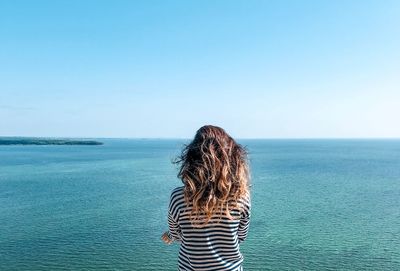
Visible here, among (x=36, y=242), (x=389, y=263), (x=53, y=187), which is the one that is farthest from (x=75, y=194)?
(x=389, y=263)

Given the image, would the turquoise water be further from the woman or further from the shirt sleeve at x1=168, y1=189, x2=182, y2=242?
the woman

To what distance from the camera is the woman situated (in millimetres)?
2805

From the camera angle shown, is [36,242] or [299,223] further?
[299,223]

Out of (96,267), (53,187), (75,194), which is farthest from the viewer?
(53,187)

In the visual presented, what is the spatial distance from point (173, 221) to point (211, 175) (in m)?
0.49

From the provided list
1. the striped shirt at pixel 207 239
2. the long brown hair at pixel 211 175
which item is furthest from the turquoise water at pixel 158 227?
the long brown hair at pixel 211 175

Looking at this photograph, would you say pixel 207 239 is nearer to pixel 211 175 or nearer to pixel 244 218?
pixel 244 218

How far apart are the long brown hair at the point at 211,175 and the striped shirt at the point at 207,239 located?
57 mm

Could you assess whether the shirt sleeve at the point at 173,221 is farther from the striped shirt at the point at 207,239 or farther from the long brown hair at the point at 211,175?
the long brown hair at the point at 211,175

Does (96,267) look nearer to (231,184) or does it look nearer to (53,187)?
(231,184)

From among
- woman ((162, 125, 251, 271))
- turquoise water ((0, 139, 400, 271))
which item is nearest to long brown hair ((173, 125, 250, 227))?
woman ((162, 125, 251, 271))

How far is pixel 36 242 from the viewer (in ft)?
75.4

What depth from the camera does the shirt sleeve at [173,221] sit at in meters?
2.90

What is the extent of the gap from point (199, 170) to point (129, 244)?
20960 mm
